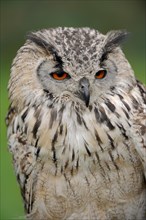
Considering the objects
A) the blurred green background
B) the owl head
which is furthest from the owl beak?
the blurred green background

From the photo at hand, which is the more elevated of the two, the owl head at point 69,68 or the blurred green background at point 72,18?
the blurred green background at point 72,18

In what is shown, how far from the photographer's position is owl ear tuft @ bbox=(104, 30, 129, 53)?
4.98 meters

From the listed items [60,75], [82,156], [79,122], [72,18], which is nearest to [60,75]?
[60,75]

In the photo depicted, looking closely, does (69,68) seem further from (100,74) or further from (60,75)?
(100,74)

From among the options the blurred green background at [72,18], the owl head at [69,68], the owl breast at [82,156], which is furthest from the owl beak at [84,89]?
the blurred green background at [72,18]

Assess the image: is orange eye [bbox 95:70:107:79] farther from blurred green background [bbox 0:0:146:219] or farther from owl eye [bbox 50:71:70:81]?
blurred green background [bbox 0:0:146:219]

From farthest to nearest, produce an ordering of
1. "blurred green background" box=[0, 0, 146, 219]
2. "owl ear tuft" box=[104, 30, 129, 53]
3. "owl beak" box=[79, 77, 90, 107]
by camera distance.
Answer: "blurred green background" box=[0, 0, 146, 219] < "owl ear tuft" box=[104, 30, 129, 53] < "owl beak" box=[79, 77, 90, 107]

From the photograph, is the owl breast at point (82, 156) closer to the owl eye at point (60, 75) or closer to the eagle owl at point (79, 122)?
the eagle owl at point (79, 122)

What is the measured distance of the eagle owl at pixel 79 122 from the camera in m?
4.89

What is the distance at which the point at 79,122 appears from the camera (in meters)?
5.02

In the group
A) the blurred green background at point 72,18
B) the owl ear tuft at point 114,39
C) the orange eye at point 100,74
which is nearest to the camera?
the orange eye at point 100,74

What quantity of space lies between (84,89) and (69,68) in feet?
0.46

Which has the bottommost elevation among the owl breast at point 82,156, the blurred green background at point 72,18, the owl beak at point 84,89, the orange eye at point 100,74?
the owl breast at point 82,156

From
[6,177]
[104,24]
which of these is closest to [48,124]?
[6,177]
